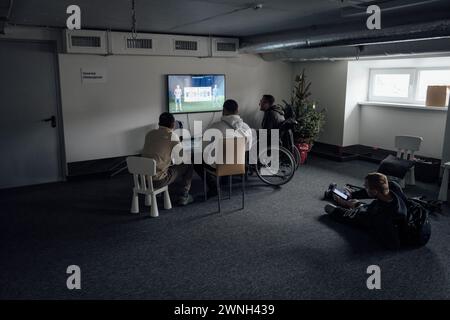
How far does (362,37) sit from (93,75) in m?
3.40

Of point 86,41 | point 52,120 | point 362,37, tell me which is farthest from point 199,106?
point 362,37

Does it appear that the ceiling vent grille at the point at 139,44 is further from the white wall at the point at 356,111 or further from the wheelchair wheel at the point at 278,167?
the white wall at the point at 356,111

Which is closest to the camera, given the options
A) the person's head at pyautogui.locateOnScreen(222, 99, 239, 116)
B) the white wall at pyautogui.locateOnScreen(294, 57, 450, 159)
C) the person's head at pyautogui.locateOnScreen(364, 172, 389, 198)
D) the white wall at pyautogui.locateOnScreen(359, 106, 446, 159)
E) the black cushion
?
the person's head at pyautogui.locateOnScreen(364, 172, 389, 198)

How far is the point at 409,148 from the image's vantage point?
4992 millimetres

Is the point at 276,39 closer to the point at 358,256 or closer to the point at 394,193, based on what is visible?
the point at 394,193

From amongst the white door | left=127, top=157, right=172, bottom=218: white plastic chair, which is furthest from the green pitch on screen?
left=127, top=157, right=172, bottom=218: white plastic chair

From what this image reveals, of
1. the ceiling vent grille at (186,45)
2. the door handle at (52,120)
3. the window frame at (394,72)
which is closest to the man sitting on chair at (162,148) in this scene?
the door handle at (52,120)

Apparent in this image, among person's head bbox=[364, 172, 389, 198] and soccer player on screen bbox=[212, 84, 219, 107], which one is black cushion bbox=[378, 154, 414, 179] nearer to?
person's head bbox=[364, 172, 389, 198]

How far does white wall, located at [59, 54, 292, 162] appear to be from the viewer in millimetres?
5043

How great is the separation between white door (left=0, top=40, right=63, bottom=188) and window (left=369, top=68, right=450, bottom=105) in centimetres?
487

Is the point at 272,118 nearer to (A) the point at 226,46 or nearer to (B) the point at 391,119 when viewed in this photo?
(A) the point at 226,46

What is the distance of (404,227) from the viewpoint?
3.12 m

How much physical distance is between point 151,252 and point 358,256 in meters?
1.66
